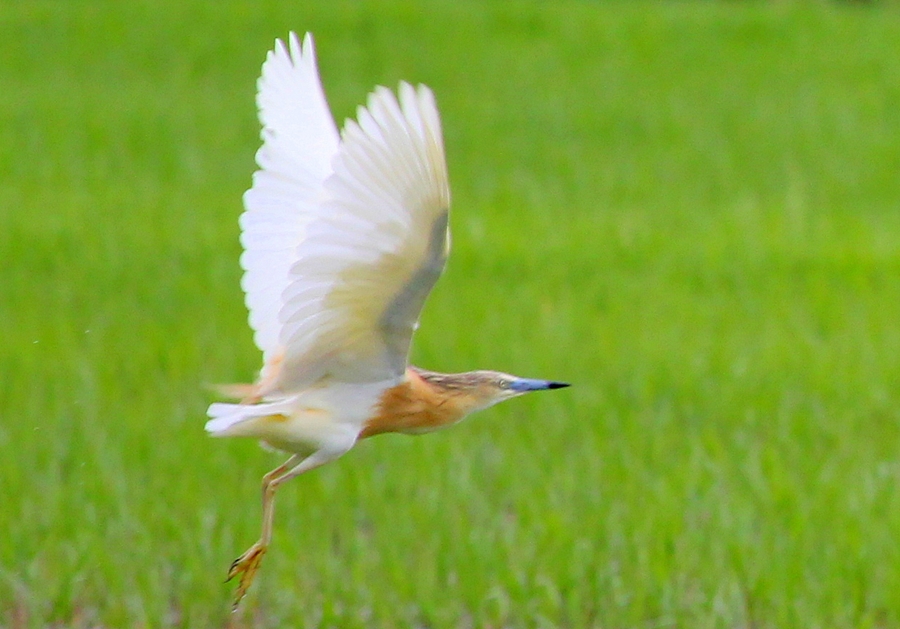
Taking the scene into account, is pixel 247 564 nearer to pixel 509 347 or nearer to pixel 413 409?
pixel 413 409

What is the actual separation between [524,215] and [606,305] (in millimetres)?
1965

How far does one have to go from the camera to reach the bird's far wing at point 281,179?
3.56 meters

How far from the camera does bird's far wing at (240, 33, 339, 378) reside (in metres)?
3.56

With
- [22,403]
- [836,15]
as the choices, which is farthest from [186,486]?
[836,15]

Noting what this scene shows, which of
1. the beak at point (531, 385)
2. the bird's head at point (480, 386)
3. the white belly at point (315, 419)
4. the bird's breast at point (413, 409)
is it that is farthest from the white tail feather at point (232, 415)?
the beak at point (531, 385)

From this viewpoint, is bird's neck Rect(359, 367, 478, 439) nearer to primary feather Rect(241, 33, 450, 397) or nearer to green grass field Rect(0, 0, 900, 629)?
primary feather Rect(241, 33, 450, 397)

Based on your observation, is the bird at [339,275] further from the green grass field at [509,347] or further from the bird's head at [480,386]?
the green grass field at [509,347]

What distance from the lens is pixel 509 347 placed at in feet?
22.5

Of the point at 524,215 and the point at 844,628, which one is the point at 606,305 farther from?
the point at 844,628

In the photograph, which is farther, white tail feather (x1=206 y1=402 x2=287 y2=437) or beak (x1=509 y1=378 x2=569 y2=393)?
beak (x1=509 y1=378 x2=569 y2=393)

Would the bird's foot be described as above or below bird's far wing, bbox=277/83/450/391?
below

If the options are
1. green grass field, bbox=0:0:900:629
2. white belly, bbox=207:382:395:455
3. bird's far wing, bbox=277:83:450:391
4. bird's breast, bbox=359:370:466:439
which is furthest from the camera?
green grass field, bbox=0:0:900:629

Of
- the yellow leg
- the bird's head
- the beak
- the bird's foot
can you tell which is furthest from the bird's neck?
the bird's foot

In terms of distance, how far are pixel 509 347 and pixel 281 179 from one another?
3382mm
